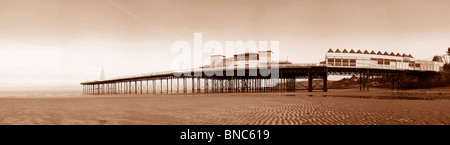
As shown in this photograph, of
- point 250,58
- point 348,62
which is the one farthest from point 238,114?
point 250,58

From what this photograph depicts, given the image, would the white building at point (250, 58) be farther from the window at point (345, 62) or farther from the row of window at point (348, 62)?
the window at point (345, 62)

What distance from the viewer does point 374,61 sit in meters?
34.8

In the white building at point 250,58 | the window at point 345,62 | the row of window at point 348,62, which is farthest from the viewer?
the white building at point 250,58

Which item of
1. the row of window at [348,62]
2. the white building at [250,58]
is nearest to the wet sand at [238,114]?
the row of window at [348,62]

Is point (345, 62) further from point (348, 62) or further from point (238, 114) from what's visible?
point (238, 114)

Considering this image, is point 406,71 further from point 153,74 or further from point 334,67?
point 153,74

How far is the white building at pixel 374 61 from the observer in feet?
108

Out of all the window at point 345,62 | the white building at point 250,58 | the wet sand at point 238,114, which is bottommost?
the wet sand at point 238,114

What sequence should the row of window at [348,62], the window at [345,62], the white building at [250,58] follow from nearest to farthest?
the row of window at [348,62] → the window at [345,62] → the white building at [250,58]

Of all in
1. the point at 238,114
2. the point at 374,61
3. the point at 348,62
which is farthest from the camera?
the point at 374,61

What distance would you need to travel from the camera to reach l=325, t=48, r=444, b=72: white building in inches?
1292
